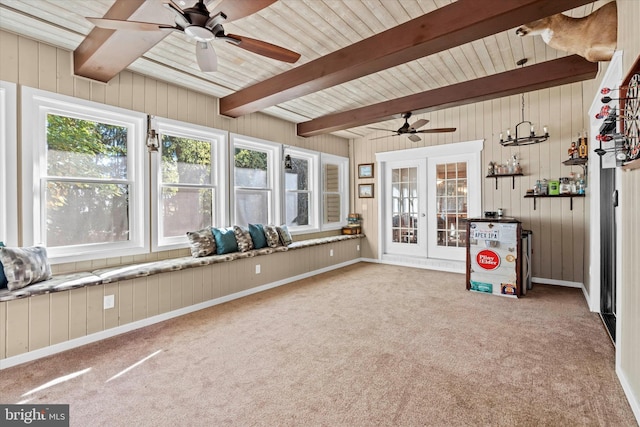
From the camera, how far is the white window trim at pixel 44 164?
283 cm

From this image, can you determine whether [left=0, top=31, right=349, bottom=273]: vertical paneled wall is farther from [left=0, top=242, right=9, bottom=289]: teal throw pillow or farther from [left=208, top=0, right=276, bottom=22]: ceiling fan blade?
[left=208, top=0, right=276, bottom=22]: ceiling fan blade

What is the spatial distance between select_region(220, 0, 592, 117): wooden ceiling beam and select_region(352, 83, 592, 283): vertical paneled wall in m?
3.09

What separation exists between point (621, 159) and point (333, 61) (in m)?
2.47

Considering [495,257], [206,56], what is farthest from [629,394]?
[206,56]

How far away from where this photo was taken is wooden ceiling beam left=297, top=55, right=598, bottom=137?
338 centimetres

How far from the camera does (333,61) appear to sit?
315cm

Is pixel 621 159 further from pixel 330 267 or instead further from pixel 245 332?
pixel 330 267

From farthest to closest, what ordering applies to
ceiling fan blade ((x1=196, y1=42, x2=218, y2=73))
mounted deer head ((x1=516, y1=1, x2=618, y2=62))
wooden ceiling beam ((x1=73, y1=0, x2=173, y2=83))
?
1. mounted deer head ((x1=516, y1=1, x2=618, y2=62))
2. ceiling fan blade ((x1=196, y1=42, x2=218, y2=73))
3. wooden ceiling beam ((x1=73, y1=0, x2=173, y2=83))

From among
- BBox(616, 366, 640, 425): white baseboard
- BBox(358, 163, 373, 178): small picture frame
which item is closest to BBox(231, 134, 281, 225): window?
BBox(358, 163, 373, 178): small picture frame

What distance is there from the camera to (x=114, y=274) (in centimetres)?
302

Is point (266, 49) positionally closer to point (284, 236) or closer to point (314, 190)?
point (284, 236)

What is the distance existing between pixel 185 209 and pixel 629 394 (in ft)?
14.8

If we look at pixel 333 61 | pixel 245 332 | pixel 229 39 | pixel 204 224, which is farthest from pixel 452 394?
pixel 204 224

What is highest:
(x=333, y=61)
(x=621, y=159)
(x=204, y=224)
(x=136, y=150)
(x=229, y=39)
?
(x=333, y=61)
